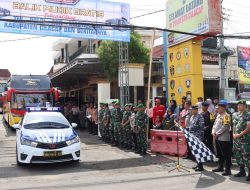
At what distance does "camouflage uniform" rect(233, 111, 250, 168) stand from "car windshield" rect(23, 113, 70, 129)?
17.3ft

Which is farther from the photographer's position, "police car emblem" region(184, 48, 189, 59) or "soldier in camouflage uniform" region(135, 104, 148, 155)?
"police car emblem" region(184, 48, 189, 59)

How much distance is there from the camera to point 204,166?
10344 millimetres

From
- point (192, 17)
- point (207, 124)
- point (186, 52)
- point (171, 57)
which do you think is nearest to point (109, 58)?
point (171, 57)

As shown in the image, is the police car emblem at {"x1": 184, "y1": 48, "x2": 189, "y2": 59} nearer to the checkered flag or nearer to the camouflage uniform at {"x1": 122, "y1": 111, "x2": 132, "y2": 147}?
the camouflage uniform at {"x1": 122, "y1": 111, "x2": 132, "y2": 147}

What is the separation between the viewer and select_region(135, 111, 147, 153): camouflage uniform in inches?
481

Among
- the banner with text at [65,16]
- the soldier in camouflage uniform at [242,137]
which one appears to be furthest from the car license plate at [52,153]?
the banner with text at [65,16]

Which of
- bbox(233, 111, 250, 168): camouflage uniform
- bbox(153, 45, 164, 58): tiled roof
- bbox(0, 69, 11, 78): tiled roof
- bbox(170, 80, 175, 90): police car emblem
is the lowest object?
bbox(233, 111, 250, 168): camouflage uniform

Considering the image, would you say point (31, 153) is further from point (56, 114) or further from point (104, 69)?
point (104, 69)

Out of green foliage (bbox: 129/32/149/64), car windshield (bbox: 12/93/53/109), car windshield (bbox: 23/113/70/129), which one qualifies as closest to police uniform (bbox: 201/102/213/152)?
car windshield (bbox: 23/113/70/129)

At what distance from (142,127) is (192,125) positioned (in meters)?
2.19

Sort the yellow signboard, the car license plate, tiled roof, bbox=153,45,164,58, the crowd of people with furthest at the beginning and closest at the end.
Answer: tiled roof, bbox=153,45,164,58 < the yellow signboard < the car license plate < the crowd of people

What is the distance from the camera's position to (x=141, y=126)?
40.0 ft

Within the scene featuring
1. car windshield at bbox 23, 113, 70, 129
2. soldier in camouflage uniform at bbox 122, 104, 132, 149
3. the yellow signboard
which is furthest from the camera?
the yellow signboard

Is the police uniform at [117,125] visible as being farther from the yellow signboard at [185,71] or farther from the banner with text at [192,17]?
the banner with text at [192,17]
